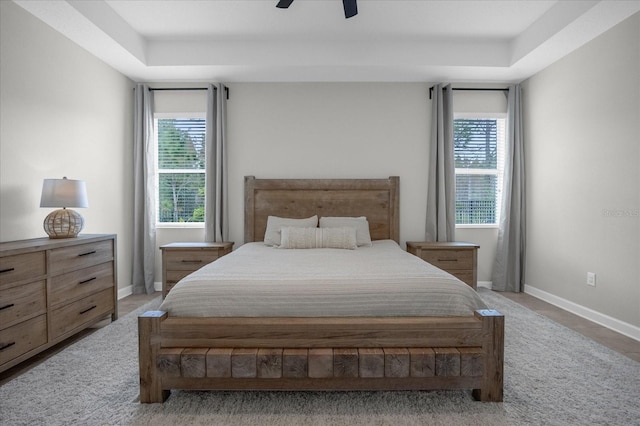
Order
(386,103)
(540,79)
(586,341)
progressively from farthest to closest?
(386,103), (540,79), (586,341)

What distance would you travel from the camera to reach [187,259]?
3764mm

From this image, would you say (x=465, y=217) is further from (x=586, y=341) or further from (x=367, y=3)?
(x=367, y=3)

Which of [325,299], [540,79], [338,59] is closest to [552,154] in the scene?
[540,79]

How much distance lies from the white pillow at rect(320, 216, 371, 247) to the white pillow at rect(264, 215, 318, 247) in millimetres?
132

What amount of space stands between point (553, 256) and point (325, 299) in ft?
10.2

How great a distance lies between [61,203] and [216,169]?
1.69 meters

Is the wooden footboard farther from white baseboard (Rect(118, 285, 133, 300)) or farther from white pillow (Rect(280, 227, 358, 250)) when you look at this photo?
white baseboard (Rect(118, 285, 133, 300))

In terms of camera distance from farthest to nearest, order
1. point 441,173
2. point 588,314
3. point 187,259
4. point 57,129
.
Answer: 1. point 441,173
2. point 187,259
3. point 588,314
4. point 57,129

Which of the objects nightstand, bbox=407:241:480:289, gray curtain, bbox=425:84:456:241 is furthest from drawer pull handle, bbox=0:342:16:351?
gray curtain, bbox=425:84:456:241

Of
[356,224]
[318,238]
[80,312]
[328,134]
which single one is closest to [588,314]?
[356,224]

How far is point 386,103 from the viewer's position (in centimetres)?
427

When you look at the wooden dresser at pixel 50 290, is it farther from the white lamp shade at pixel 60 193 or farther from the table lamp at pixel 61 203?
Result: the white lamp shade at pixel 60 193

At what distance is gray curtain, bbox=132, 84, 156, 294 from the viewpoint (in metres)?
4.15

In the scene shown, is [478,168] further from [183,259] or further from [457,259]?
[183,259]
